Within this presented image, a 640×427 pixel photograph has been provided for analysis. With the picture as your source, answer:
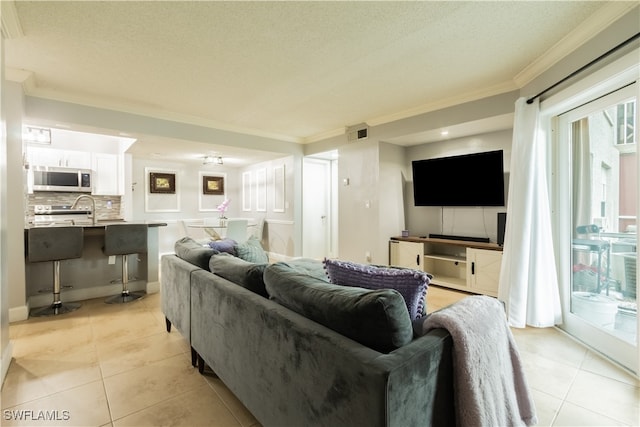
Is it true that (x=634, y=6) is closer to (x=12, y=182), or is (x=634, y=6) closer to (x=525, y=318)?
(x=525, y=318)

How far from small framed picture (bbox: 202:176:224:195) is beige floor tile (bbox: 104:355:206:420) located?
5.56 meters

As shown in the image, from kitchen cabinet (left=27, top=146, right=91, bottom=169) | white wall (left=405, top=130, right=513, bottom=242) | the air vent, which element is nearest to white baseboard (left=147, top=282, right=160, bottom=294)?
kitchen cabinet (left=27, top=146, right=91, bottom=169)

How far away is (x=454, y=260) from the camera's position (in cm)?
380

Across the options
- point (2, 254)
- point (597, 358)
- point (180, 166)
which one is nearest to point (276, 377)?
point (2, 254)

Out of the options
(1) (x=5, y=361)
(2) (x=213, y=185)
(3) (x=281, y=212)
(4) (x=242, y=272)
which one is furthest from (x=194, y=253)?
(2) (x=213, y=185)

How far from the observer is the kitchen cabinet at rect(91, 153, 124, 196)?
5430 millimetres

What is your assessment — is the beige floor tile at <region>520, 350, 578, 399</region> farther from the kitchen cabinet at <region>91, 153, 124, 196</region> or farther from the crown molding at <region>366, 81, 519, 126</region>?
the kitchen cabinet at <region>91, 153, 124, 196</region>

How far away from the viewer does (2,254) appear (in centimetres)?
200

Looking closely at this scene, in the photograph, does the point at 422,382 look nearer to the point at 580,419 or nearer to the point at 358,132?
the point at 580,419

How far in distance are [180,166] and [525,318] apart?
22.5ft

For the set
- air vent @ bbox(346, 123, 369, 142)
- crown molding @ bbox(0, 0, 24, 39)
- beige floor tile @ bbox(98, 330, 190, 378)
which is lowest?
beige floor tile @ bbox(98, 330, 190, 378)

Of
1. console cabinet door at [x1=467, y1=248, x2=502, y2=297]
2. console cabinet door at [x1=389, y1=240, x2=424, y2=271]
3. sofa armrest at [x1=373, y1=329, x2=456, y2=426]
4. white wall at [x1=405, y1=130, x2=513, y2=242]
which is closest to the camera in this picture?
sofa armrest at [x1=373, y1=329, x2=456, y2=426]

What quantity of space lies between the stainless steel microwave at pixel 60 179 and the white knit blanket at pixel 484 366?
6200mm

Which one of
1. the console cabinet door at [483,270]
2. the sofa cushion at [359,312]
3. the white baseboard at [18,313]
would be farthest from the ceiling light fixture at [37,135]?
the console cabinet door at [483,270]
